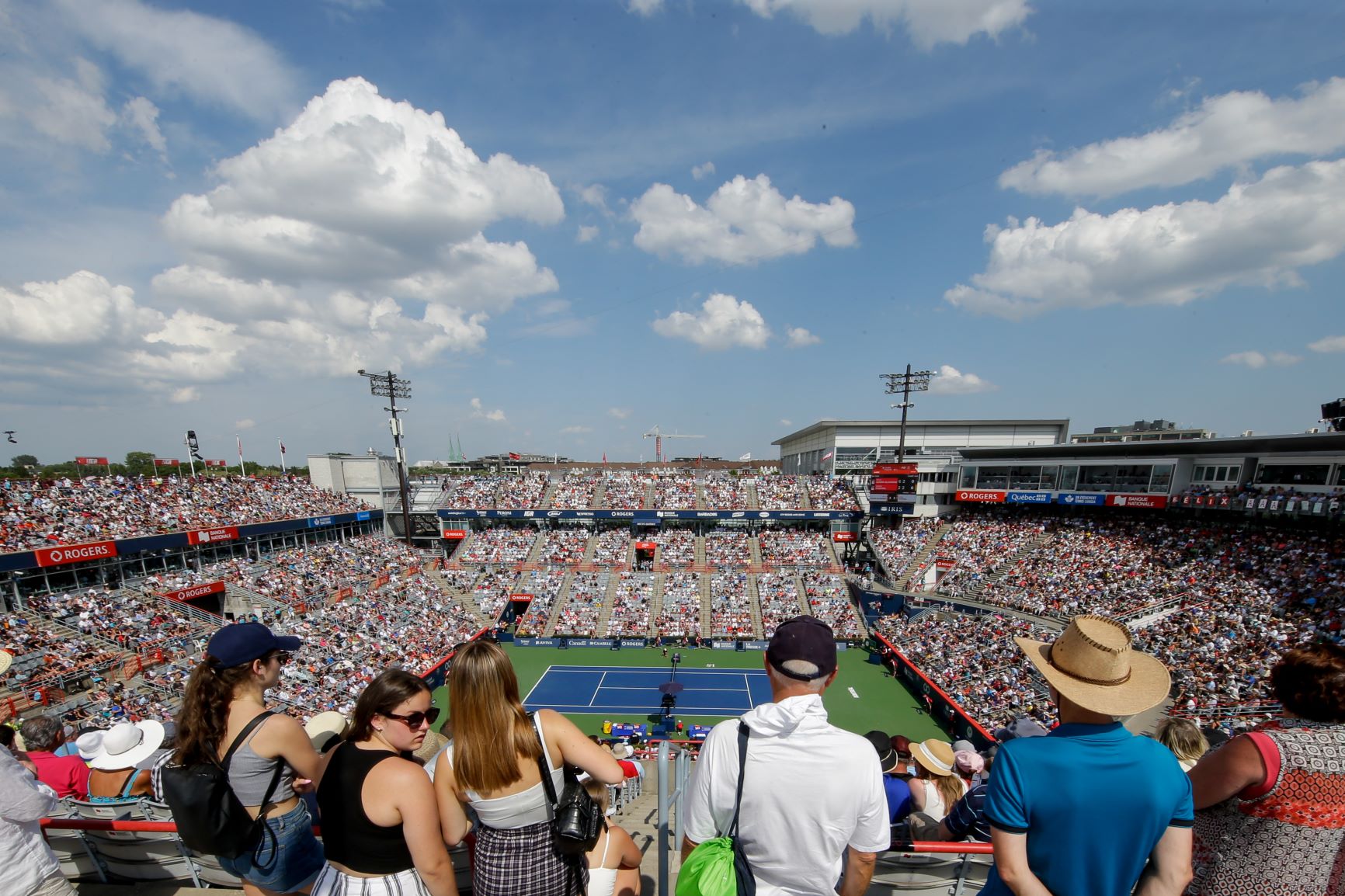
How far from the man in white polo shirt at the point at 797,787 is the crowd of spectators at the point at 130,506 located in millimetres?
29177

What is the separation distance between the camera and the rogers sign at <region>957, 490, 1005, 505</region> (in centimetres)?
3379

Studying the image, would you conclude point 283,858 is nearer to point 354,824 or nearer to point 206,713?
point 206,713

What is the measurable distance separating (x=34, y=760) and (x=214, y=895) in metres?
2.30

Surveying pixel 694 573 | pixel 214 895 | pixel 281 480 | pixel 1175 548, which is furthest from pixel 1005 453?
pixel 281 480

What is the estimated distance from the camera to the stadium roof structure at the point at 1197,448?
20547 mm

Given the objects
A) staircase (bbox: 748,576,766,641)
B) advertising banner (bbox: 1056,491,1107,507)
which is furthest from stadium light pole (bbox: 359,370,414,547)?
advertising banner (bbox: 1056,491,1107,507)

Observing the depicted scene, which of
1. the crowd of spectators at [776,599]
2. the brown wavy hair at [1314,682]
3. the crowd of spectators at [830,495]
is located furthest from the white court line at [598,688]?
the brown wavy hair at [1314,682]

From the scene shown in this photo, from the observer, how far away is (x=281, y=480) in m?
37.0

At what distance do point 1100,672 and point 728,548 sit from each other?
33.7 meters

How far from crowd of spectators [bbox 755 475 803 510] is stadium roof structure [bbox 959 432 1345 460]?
12.9 metres

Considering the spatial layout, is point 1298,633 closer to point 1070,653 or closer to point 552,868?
point 1070,653

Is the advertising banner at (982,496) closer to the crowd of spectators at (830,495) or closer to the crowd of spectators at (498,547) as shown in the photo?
the crowd of spectators at (830,495)

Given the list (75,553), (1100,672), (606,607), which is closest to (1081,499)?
(606,607)

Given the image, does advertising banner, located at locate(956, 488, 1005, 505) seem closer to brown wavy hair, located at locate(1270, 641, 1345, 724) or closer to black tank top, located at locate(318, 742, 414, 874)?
brown wavy hair, located at locate(1270, 641, 1345, 724)
